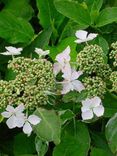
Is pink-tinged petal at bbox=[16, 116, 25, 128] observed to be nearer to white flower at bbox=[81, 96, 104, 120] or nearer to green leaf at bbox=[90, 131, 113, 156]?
white flower at bbox=[81, 96, 104, 120]

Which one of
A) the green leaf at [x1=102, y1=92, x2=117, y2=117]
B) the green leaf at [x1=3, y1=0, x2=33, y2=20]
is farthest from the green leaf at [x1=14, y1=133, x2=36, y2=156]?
the green leaf at [x1=3, y1=0, x2=33, y2=20]

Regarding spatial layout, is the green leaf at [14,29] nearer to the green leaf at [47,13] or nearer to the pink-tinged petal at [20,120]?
the green leaf at [47,13]

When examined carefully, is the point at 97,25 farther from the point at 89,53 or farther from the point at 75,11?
the point at 89,53

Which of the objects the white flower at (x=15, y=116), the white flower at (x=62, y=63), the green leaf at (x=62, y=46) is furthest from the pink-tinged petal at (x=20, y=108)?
the green leaf at (x=62, y=46)

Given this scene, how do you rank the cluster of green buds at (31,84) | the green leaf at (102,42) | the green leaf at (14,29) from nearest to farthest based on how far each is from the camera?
the cluster of green buds at (31,84)
the green leaf at (102,42)
the green leaf at (14,29)

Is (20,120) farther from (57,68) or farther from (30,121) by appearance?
(57,68)

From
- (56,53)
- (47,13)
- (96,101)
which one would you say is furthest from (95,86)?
(47,13)
